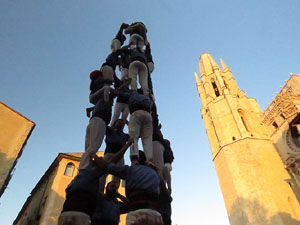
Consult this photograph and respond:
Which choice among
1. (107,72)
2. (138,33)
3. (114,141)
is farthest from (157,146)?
(138,33)

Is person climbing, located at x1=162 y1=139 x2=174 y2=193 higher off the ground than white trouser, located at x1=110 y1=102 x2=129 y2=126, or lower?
lower

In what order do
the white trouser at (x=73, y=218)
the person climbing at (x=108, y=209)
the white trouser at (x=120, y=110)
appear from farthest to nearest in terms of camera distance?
the white trouser at (x=120, y=110)
the person climbing at (x=108, y=209)
the white trouser at (x=73, y=218)

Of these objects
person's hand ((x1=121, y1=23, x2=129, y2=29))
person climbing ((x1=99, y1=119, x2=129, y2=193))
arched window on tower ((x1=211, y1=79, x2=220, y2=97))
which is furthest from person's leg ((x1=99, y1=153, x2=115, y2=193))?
arched window on tower ((x1=211, y1=79, x2=220, y2=97))

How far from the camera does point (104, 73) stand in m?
5.02

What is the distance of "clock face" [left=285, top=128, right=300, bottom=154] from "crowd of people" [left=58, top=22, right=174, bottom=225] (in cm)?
2250

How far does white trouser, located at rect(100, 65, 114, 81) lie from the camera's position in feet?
16.3

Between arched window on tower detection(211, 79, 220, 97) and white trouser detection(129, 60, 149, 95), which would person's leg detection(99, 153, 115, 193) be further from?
arched window on tower detection(211, 79, 220, 97)

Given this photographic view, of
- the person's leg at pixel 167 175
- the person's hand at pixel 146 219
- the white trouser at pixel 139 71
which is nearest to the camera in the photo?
the person's hand at pixel 146 219

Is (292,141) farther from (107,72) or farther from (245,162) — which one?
(107,72)

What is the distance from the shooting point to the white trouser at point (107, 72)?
4955 millimetres

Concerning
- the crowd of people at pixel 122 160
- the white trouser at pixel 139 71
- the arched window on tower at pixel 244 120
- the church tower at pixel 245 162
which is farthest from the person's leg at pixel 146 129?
the arched window on tower at pixel 244 120

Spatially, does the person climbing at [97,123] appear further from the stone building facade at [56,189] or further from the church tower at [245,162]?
the church tower at [245,162]

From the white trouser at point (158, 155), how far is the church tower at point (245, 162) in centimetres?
2067

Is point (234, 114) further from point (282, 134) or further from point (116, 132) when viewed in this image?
point (116, 132)
